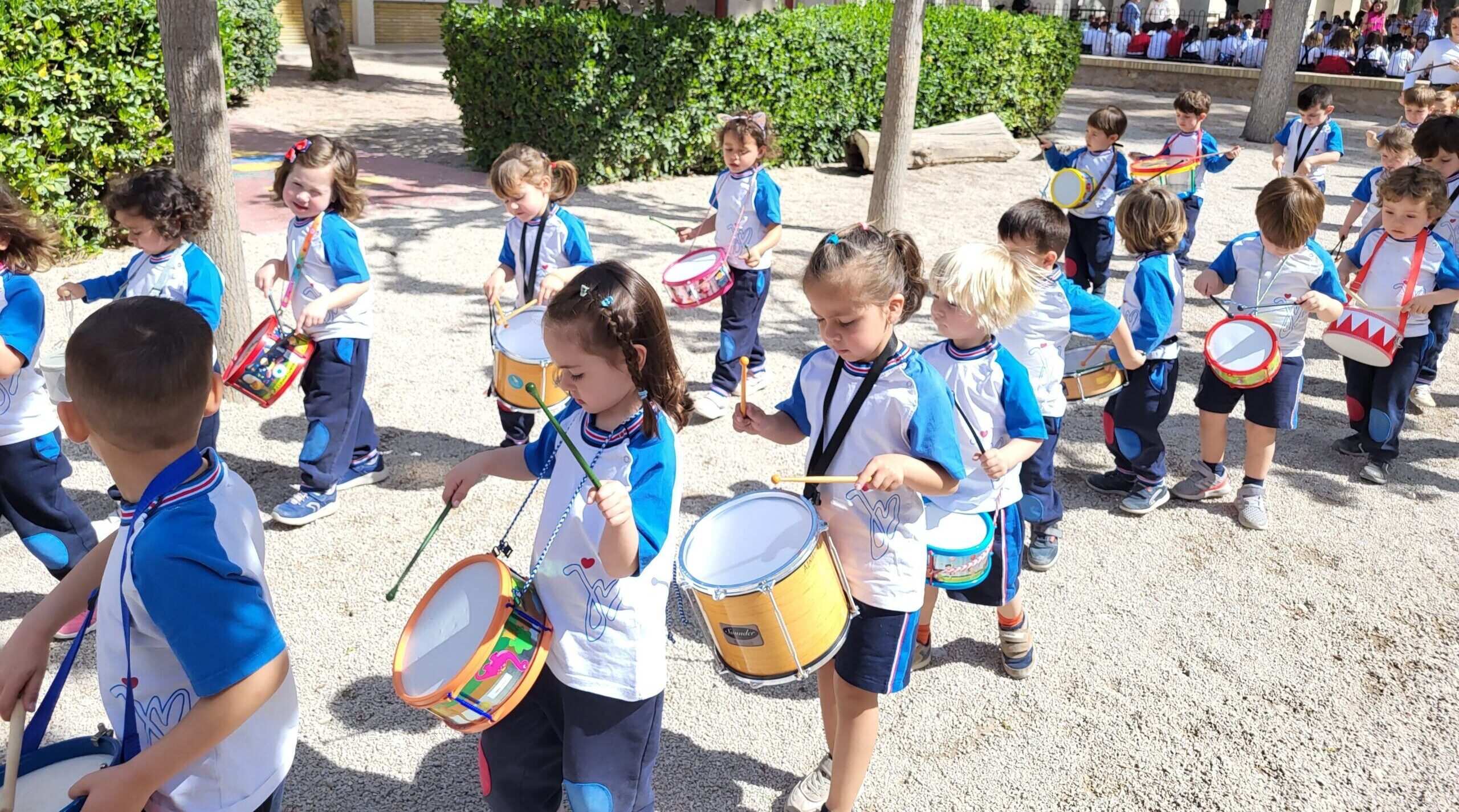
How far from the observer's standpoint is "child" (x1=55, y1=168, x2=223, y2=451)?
144 inches

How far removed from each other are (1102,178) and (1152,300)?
2971mm

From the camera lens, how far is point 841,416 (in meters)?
2.55

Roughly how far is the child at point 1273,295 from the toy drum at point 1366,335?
287 mm

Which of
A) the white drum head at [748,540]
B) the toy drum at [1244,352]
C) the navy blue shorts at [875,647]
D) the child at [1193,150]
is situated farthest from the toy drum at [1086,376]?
the child at [1193,150]

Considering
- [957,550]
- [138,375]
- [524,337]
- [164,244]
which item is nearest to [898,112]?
[524,337]

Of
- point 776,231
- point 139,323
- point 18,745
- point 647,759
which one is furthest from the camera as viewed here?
point 776,231

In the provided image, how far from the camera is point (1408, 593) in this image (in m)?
4.19

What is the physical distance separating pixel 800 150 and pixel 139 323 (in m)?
11.4

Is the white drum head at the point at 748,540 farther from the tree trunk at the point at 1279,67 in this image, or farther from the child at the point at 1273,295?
the tree trunk at the point at 1279,67

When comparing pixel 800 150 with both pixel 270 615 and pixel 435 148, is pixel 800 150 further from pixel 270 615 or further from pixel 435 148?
pixel 270 615

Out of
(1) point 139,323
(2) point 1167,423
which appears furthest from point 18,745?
(2) point 1167,423

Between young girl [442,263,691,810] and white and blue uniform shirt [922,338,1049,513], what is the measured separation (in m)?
1.06

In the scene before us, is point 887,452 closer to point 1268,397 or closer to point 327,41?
point 1268,397

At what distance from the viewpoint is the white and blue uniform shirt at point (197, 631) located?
1.65 meters
